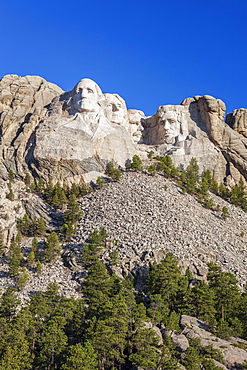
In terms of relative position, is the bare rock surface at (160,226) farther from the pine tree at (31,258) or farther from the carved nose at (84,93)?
the carved nose at (84,93)

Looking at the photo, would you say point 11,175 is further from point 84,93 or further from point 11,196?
point 84,93

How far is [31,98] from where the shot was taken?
111125 millimetres

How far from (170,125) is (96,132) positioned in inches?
998

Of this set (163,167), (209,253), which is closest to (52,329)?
(209,253)

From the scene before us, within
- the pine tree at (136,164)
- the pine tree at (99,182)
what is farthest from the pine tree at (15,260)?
the pine tree at (136,164)

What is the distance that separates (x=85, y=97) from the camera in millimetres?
101750

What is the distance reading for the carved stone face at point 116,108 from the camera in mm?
110375

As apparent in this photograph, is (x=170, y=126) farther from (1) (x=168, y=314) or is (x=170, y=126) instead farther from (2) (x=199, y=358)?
(2) (x=199, y=358)

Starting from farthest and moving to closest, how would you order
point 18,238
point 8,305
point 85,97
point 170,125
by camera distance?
1. point 170,125
2. point 85,97
3. point 18,238
4. point 8,305

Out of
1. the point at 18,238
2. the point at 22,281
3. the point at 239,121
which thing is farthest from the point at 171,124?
the point at 22,281

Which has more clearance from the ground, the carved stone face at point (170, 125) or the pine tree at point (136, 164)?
the carved stone face at point (170, 125)

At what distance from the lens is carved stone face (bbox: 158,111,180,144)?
114688 millimetres

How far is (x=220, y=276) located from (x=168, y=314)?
36.2ft

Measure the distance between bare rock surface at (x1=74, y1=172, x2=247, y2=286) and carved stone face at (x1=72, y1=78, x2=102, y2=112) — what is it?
766 inches
